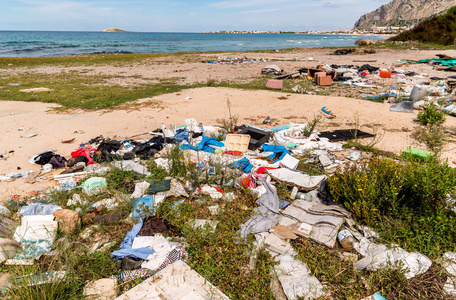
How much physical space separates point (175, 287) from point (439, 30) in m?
30.6

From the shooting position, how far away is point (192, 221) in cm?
295

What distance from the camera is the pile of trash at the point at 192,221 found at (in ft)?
7.60

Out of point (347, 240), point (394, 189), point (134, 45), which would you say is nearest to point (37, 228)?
point (347, 240)

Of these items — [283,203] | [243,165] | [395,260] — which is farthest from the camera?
[243,165]

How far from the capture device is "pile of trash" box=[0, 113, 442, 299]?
2.32 metres

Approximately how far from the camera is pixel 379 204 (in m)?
2.88

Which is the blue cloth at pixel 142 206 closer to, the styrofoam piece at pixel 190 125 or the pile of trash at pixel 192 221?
the pile of trash at pixel 192 221

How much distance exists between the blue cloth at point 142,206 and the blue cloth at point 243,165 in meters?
1.29

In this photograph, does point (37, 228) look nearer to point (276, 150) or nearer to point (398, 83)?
point (276, 150)

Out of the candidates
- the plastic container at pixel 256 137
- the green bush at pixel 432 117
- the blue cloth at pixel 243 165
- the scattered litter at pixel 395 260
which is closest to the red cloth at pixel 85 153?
the blue cloth at pixel 243 165

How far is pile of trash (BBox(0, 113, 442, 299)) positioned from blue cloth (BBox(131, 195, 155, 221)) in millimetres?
13

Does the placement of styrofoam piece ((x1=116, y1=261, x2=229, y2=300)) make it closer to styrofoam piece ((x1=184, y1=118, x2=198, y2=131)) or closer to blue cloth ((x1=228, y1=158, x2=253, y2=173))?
blue cloth ((x1=228, y1=158, x2=253, y2=173))

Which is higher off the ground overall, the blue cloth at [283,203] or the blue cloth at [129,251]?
the blue cloth at [283,203]

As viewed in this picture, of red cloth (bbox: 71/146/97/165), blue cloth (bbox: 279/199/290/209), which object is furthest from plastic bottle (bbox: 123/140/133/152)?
blue cloth (bbox: 279/199/290/209)
